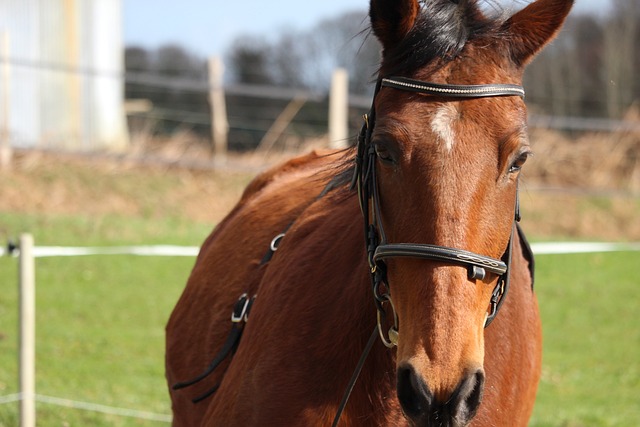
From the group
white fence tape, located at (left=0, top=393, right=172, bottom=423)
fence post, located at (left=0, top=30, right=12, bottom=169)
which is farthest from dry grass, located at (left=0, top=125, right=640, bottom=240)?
white fence tape, located at (left=0, top=393, right=172, bottom=423)

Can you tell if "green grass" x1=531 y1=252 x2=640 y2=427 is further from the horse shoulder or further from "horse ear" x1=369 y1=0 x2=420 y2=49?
"horse ear" x1=369 y1=0 x2=420 y2=49

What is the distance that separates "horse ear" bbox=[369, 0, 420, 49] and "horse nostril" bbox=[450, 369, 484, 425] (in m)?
0.94

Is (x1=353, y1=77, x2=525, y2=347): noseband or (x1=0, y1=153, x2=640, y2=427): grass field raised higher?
(x1=353, y1=77, x2=525, y2=347): noseband

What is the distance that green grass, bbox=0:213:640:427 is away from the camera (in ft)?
21.3

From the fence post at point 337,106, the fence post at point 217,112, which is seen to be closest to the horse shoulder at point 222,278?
the fence post at point 337,106

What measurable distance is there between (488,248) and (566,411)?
16.4ft

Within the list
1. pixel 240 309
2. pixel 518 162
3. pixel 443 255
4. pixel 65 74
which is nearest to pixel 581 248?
pixel 240 309

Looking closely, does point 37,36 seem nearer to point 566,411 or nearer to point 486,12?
point 566,411

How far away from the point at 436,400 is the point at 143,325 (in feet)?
23.2

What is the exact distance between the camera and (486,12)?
7.49 feet

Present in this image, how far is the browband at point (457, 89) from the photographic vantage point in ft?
6.82

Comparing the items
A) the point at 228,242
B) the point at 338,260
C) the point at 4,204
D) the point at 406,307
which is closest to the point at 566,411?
the point at 228,242

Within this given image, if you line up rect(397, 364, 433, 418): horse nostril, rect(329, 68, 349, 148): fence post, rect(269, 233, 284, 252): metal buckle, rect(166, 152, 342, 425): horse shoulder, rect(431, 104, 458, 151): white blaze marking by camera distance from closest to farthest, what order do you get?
rect(397, 364, 433, 418): horse nostril < rect(431, 104, 458, 151): white blaze marking < rect(269, 233, 284, 252): metal buckle < rect(166, 152, 342, 425): horse shoulder < rect(329, 68, 349, 148): fence post

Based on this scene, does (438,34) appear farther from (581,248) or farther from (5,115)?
(5,115)
